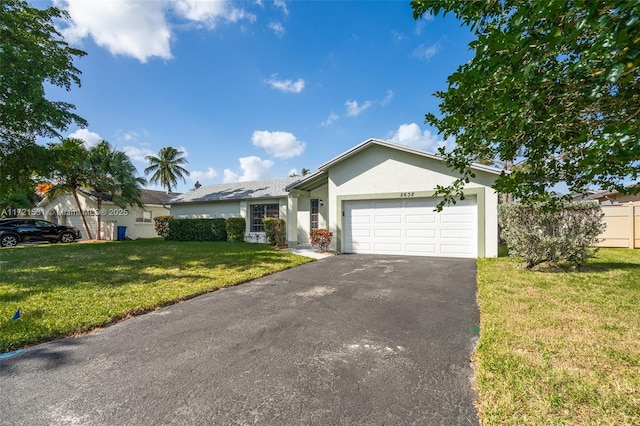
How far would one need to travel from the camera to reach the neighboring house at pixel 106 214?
70.3 feet

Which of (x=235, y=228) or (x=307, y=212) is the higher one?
(x=307, y=212)

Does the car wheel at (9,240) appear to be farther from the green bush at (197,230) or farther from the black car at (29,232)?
the green bush at (197,230)

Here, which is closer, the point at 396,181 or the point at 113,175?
the point at 396,181

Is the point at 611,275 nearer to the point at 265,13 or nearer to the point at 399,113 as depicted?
the point at 399,113

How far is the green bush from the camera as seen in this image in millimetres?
17844

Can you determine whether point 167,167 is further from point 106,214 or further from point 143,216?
point 106,214

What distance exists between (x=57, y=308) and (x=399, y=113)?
40.0 ft

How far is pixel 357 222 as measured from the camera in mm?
12406

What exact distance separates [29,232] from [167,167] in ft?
64.9

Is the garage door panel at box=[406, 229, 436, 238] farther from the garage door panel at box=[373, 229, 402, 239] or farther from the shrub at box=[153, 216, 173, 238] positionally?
the shrub at box=[153, 216, 173, 238]

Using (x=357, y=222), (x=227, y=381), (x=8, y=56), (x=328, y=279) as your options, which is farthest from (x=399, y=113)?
(x=8, y=56)

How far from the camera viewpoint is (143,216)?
2336 centimetres

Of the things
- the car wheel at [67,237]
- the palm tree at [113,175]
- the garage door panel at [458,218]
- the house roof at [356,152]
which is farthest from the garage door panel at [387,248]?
the car wheel at [67,237]

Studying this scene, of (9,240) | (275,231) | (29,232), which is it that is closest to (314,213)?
(275,231)
